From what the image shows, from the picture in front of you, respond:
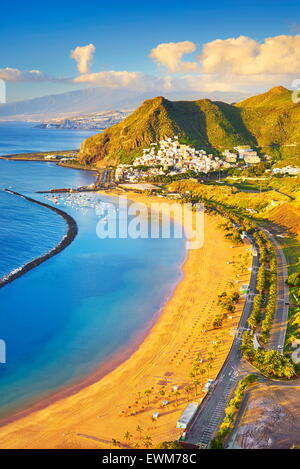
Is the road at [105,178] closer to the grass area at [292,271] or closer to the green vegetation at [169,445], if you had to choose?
the grass area at [292,271]

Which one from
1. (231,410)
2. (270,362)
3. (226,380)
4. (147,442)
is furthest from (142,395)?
(270,362)

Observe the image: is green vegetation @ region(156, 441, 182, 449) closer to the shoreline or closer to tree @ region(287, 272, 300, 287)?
the shoreline

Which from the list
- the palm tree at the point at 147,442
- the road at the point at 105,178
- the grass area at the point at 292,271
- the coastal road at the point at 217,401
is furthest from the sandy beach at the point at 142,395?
the road at the point at 105,178

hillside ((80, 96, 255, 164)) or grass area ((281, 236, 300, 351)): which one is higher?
hillside ((80, 96, 255, 164))

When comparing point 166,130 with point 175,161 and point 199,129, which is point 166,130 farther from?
point 175,161

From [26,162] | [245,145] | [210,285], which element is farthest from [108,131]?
[210,285]

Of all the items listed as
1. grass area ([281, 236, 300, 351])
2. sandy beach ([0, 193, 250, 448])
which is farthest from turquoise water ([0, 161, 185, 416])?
grass area ([281, 236, 300, 351])

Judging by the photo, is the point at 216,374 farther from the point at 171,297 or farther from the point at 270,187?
the point at 270,187

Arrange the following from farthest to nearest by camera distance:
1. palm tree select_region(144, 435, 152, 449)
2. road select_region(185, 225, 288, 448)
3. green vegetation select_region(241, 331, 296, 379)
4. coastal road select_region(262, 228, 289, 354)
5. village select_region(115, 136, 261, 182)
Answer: village select_region(115, 136, 261, 182) < coastal road select_region(262, 228, 289, 354) < green vegetation select_region(241, 331, 296, 379) < road select_region(185, 225, 288, 448) < palm tree select_region(144, 435, 152, 449)
